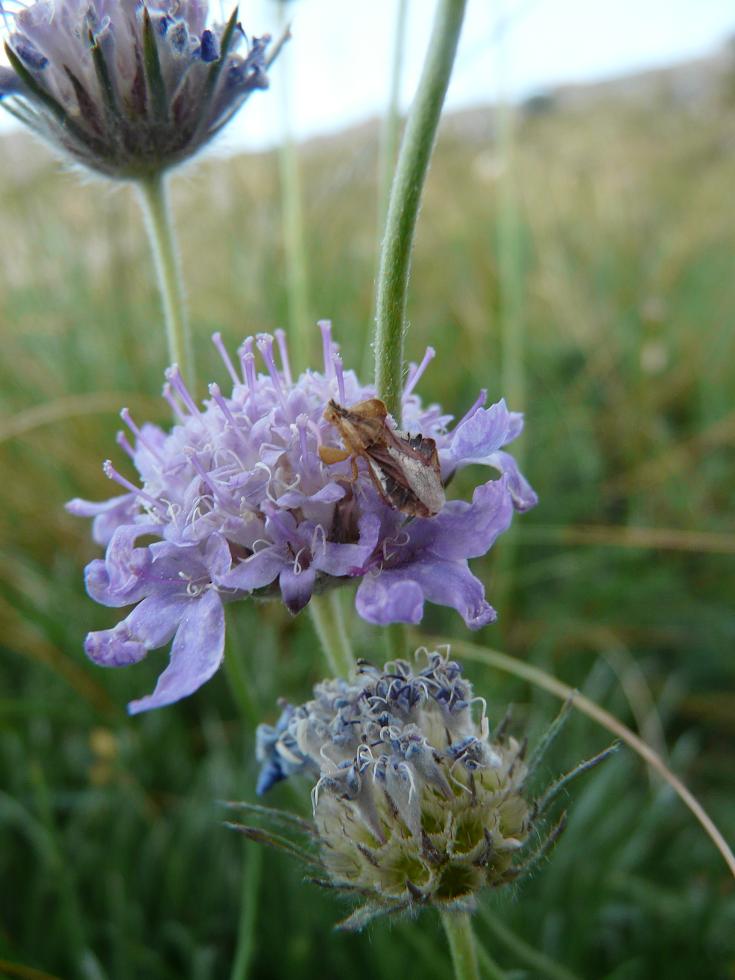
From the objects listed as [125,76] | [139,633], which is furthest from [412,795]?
[125,76]

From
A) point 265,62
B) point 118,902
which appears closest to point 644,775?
point 118,902

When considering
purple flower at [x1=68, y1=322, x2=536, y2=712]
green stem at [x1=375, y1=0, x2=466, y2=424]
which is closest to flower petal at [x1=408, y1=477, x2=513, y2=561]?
purple flower at [x1=68, y1=322, x2=536, y2=712]

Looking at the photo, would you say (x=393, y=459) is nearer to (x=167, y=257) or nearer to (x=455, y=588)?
(x=455, y=588)

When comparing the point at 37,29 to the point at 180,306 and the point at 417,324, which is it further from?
the point at 417,324

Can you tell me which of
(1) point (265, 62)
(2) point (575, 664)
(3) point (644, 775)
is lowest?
(3) point (644, 775)

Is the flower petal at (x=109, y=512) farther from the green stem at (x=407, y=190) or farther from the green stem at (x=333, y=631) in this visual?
the green stem at (x=407, y=190)
